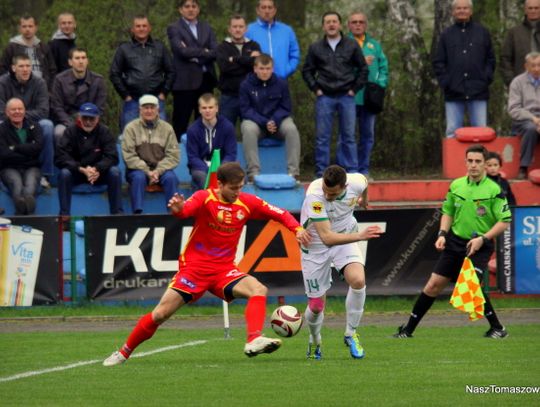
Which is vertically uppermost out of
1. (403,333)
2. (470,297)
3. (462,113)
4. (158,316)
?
(462,113)

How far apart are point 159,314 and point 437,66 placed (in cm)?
956

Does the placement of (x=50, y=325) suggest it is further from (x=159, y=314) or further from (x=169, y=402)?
(x=169, y=402)

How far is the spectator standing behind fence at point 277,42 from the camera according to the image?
19781 millimetres

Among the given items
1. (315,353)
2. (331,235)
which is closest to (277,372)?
(315,353)

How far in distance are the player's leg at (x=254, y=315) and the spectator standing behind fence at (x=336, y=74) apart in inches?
309

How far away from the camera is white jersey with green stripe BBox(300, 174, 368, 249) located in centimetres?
1207

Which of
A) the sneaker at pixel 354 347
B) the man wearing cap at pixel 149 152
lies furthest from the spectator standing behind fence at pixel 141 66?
the sneaker at pixel 354 347

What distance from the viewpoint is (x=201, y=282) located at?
458 inches

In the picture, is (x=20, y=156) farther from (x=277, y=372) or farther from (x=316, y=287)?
(x=277, y=372)

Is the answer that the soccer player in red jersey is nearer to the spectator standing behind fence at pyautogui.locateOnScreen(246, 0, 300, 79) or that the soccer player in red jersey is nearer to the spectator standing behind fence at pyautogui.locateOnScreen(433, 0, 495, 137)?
the spectator standing behind fence at pyautogui.locateOnScreen(246, 0, 300, 79)

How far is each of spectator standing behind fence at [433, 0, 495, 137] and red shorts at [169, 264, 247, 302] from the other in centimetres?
897

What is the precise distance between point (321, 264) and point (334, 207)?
1.89 ft

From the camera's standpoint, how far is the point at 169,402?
9414mm

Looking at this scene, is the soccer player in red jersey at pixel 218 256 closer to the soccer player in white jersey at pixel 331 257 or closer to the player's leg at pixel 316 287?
the soccer player in white jersey at pixel 331 257
